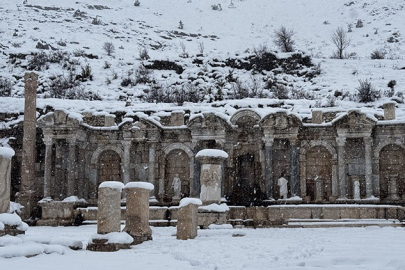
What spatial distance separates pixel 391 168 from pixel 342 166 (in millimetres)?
2359

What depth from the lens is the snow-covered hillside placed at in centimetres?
3222

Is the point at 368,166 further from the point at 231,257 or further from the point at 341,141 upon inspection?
the point at 231,257

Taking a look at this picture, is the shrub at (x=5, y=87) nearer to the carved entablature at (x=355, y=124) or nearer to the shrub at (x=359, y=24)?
the carved entablature at (x=355, y=124)

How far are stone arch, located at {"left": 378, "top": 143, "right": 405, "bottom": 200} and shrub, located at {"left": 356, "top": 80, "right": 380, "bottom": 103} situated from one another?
529 cm

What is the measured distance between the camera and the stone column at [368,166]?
74.1 feet

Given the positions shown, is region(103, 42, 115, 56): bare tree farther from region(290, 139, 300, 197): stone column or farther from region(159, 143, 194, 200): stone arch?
region(290, 139, 300, 197): stone column

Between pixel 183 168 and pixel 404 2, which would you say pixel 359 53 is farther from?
pixel 183 168

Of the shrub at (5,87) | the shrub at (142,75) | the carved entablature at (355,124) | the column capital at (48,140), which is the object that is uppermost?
the shrub at (142,75)

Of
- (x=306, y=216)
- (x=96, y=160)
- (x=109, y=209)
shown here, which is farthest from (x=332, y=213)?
(x=96, y=160)

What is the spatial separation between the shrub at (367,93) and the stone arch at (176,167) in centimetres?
1047

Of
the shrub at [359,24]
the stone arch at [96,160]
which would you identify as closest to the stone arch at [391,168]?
the stone arch at [96,160]

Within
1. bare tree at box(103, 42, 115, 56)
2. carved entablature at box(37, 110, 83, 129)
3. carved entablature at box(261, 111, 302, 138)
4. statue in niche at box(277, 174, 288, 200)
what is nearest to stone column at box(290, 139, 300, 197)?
statue in niche at box(277, 174, 288, 200)

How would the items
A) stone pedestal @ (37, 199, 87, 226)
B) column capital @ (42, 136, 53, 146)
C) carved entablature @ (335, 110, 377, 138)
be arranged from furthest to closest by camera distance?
column capital @ (42, 136, 53, 146) < carved entablature @ (335, 110, 377, 138) < stone pedestal @ (37, 199, 87, 226)

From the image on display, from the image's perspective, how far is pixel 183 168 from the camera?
25.5 metres
